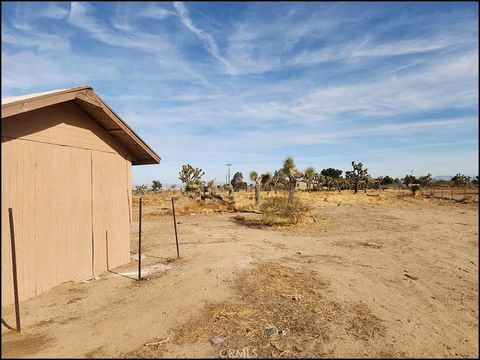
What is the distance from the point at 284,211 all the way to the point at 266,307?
484 inches

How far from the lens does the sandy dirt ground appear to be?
534cm

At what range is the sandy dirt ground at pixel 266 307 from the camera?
5.34 m

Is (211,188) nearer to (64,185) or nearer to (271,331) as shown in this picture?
(64,185)

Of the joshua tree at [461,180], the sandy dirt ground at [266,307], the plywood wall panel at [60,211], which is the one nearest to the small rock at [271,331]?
the sandy dirt ground at [266,307]

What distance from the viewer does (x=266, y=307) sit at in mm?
6961

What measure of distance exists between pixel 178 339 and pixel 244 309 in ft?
5.37

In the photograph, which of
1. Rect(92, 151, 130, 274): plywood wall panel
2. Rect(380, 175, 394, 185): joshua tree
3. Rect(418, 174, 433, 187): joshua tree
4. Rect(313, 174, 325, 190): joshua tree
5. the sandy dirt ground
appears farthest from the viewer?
Rect(380, 175, 394, 185): joshua tree

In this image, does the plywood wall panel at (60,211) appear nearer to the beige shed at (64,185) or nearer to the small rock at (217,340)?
the beige shed at (64,185)

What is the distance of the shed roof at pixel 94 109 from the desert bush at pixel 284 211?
375 inches

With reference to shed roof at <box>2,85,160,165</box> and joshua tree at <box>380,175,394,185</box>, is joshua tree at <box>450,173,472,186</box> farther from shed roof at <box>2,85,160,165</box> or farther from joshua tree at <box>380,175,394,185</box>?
shed roof at <box>2,85,160,165</box>

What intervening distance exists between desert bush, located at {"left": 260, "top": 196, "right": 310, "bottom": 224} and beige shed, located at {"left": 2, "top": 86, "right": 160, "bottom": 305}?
9981 millimetres

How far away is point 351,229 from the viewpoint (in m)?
17.7

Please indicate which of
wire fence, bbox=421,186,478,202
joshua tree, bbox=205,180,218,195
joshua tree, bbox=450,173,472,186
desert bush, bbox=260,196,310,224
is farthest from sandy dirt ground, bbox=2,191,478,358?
joshua tree, bbox=450,173,472,186

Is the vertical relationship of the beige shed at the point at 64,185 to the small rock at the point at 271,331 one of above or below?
above
